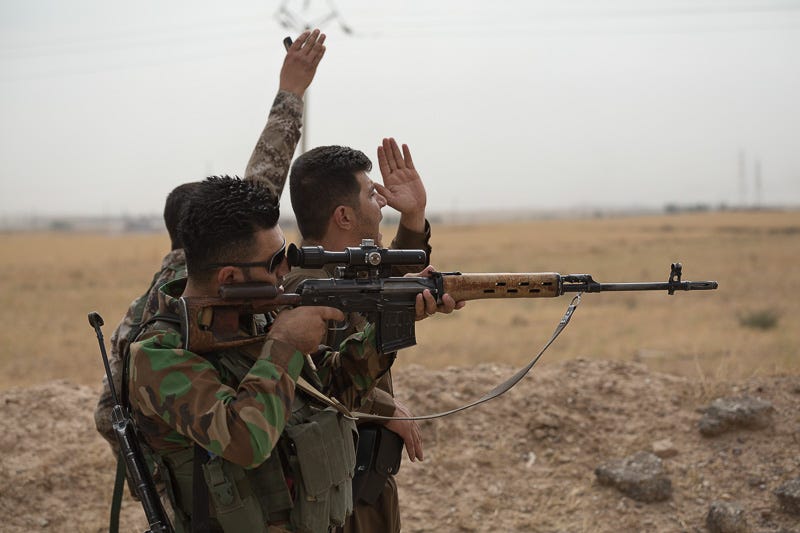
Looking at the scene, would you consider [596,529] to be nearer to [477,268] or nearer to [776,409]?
[776,409]

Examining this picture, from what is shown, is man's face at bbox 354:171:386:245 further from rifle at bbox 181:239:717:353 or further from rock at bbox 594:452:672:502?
rock at bbox 594:452:672:502

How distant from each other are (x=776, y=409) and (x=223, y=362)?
478 centimetres

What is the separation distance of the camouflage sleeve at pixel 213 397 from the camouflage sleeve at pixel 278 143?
169 centimetres

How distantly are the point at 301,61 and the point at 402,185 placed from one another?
2.83ft

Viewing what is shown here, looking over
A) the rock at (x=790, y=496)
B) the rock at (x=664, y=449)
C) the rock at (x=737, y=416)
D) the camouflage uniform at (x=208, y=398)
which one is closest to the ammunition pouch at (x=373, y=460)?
the camouflage uniform at (x=208, y=398)

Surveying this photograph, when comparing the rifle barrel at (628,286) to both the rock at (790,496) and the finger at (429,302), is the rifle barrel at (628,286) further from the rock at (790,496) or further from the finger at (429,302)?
the rock at (790,496)

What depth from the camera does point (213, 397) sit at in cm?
232

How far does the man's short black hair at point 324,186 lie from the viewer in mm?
3523

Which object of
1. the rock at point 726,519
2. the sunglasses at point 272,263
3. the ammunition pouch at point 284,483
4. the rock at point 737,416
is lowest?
the rock at point 726,519

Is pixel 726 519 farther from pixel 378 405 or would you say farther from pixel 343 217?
pixel 343 217

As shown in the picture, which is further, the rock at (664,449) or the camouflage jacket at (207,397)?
the rock at (664,449)

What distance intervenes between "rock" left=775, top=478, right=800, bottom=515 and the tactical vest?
336 centimetres

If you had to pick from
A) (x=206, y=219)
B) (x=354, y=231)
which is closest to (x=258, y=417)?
(x=206, y=219)

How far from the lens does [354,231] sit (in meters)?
3.52
